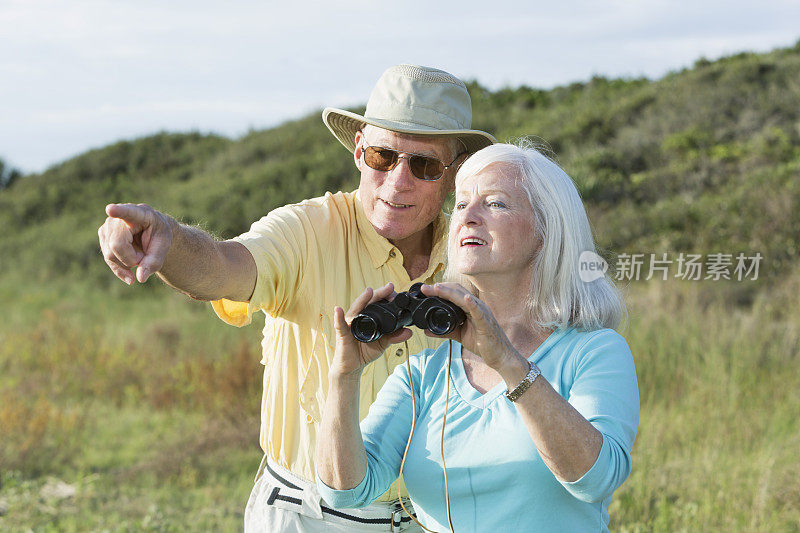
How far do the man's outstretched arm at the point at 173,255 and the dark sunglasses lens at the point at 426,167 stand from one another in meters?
0.77

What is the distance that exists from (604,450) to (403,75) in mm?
1967

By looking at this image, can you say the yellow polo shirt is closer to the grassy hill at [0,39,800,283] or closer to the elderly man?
the elderly man

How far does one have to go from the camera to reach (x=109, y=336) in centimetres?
1232

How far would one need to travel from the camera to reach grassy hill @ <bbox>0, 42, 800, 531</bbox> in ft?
20.7

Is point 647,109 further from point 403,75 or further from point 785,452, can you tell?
point 403,75

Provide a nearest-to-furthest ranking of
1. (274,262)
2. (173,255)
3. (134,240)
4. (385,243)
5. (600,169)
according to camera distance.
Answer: (134,240) < (173,255) < (274,262) < (385,243) < (600,169)

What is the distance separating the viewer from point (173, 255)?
250 cm

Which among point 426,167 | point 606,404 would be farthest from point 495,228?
point 426,167

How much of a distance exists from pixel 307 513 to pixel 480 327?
1.35 metres

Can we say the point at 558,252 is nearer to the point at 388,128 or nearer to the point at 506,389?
the point at 506,389

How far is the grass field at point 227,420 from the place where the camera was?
5887 millimetres

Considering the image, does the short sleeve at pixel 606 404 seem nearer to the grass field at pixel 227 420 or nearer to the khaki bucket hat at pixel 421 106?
the khaki bucket hat at pixel 421 106

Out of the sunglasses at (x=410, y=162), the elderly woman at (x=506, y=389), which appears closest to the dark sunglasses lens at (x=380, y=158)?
the sunglasses at (x=410, y=162)

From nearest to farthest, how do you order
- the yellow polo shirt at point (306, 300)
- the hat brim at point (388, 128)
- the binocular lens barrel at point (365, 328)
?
the binocular lens barrel at point (365, 328) → the yellow polo shirt at point (306, 300) → the hat brim at point (388, 128)
